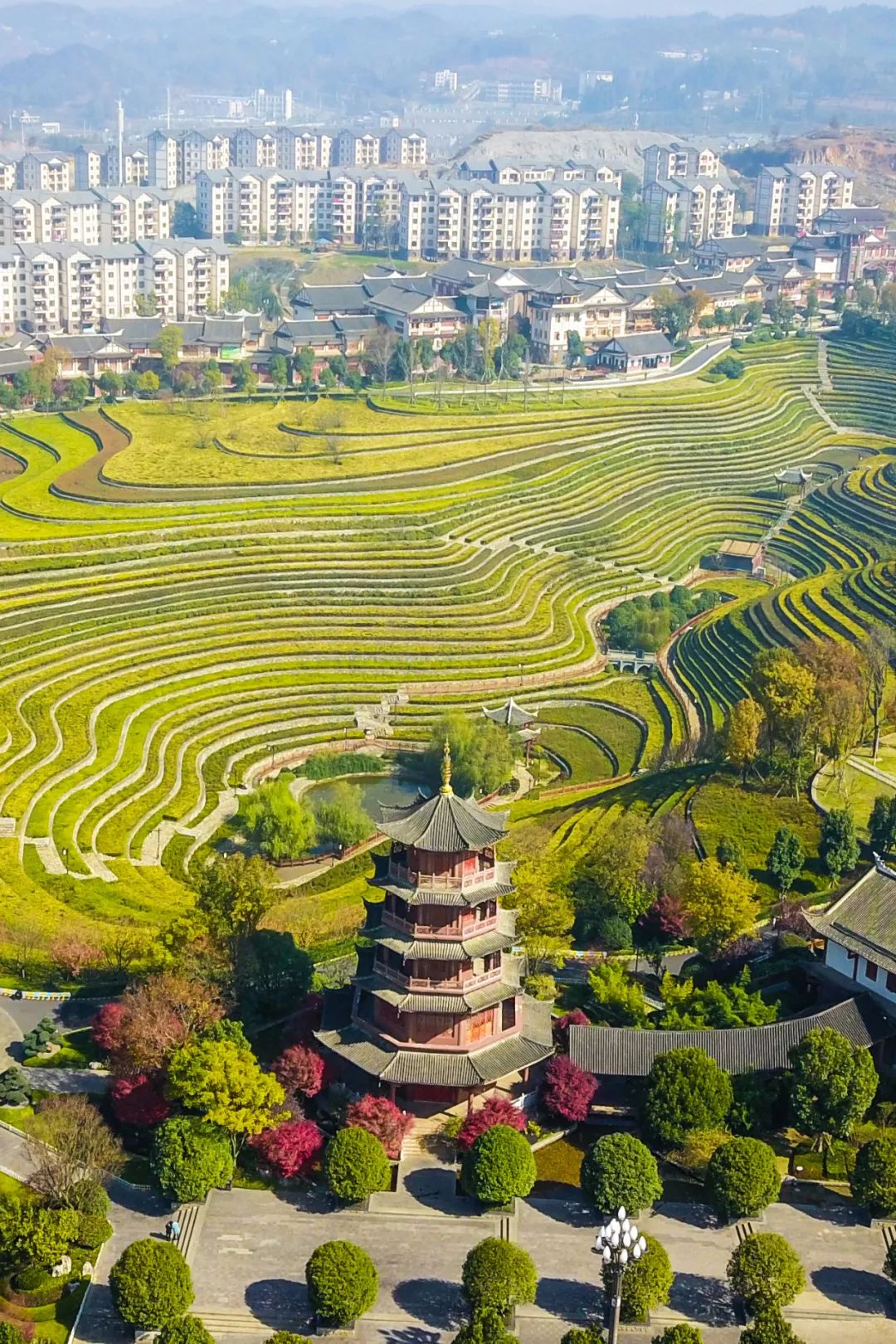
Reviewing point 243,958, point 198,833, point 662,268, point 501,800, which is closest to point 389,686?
point 501,800

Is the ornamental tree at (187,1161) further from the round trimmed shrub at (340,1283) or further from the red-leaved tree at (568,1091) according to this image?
the red-leaved tree at (568,1091)

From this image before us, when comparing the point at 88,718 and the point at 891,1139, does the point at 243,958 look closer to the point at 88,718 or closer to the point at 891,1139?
the point at 891,1139

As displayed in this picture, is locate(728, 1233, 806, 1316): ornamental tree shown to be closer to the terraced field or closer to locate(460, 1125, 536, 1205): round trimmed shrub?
locate(460, 1125, 536, 1205): round trimmed shrub

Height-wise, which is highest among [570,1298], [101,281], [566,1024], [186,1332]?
[101,281]

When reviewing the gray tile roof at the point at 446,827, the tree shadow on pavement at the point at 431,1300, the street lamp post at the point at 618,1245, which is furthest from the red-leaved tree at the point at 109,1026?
the street lamp post at the point at 618,1245

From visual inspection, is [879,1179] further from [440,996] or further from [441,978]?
[441,978]

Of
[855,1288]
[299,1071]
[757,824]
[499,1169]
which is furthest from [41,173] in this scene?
[855,1288]
